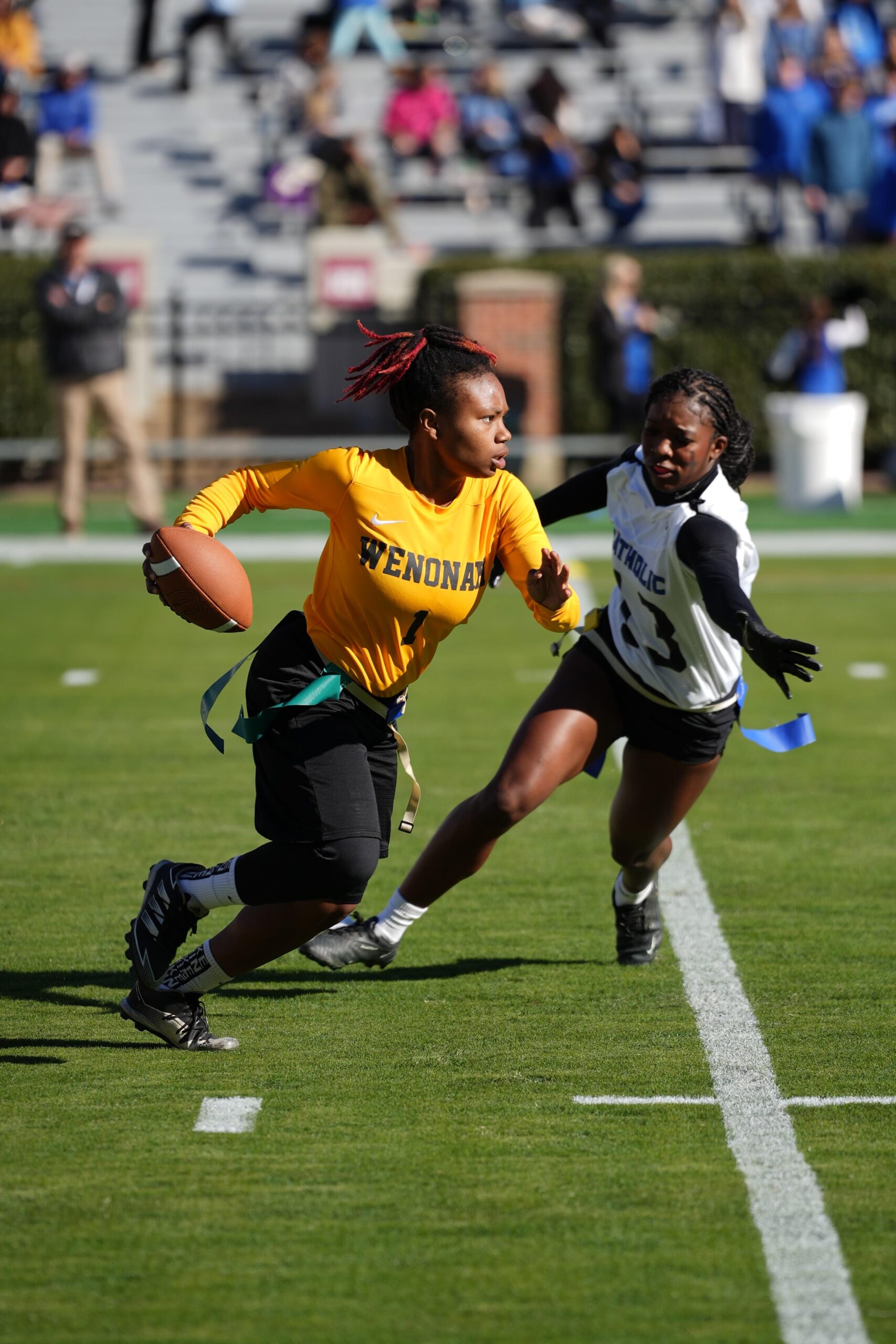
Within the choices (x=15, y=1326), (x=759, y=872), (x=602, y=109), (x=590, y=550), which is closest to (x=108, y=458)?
(x=590, y=550)

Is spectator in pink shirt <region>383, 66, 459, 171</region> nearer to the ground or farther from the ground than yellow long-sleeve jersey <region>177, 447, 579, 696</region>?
nearer to the ground

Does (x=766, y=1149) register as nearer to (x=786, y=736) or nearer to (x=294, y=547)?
(x=786, y=736)

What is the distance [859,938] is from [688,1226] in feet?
7.87

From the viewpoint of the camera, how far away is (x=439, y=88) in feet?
87.3

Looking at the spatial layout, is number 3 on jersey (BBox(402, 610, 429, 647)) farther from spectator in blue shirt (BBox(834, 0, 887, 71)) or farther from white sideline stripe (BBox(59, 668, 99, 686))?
spectator in blue shirt (BBox(834, 0, 887, 71))

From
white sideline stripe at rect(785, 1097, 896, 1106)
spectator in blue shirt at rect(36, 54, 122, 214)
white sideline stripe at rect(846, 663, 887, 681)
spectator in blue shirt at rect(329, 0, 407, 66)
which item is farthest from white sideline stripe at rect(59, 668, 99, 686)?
spectator in blue shirt at rect(329, 0, 407, 66)

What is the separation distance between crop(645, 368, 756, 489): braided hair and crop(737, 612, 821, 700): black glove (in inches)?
32.6

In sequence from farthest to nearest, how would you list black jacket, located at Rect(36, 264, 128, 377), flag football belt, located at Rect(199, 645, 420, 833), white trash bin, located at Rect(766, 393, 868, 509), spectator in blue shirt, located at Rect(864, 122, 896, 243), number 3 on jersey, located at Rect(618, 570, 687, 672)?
spectator in blue shirt, located at Rect(864, 122, 896, 243)
white trash bin, located at Rect(766, 393, 868, 509)
black jacket, located at Rect(36, 264, 128, 377)
number 3 on jersey, located at Rect(618, 570, 687, 672)
flag football belt, located at Rect(199, 645, 420, 833)

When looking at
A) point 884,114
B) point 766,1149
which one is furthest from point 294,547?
point 766,1149

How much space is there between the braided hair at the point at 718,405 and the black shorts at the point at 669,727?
0.67 meters

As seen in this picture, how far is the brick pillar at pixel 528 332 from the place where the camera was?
68.5 ft

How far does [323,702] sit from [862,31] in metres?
24.6

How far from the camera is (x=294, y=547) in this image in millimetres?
16797

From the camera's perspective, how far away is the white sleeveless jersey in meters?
5.33
